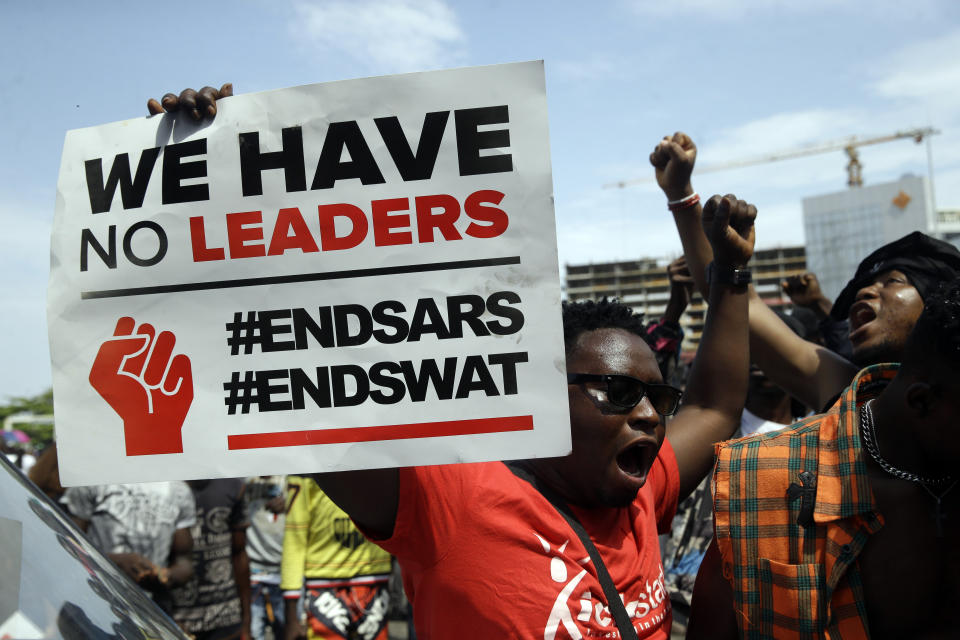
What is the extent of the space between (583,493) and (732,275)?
81 cm

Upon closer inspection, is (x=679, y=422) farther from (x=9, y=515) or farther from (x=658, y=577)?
(x=9, y=515)

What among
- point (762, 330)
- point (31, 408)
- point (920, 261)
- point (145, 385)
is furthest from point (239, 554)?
point (31, 408)

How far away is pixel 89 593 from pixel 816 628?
149 centimetres

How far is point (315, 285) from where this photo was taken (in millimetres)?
1371

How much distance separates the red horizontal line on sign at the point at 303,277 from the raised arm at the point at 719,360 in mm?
1066

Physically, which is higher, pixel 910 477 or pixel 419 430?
pixel 419 430

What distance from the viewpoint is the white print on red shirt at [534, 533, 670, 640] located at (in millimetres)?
1672

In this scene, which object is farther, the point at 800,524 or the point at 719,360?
the point at 719,360

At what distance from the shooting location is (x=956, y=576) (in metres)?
1.71

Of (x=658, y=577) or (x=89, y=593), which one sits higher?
(x=89, y=593)

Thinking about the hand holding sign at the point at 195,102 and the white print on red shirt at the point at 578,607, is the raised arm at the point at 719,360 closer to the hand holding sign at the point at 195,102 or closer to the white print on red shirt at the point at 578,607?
the white print on red shirt at the point at 578,607

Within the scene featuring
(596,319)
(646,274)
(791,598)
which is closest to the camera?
(791,598)

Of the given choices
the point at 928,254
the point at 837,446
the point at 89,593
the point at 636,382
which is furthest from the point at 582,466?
the point at 928,254

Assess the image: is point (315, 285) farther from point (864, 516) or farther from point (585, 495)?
point (864, 516)
